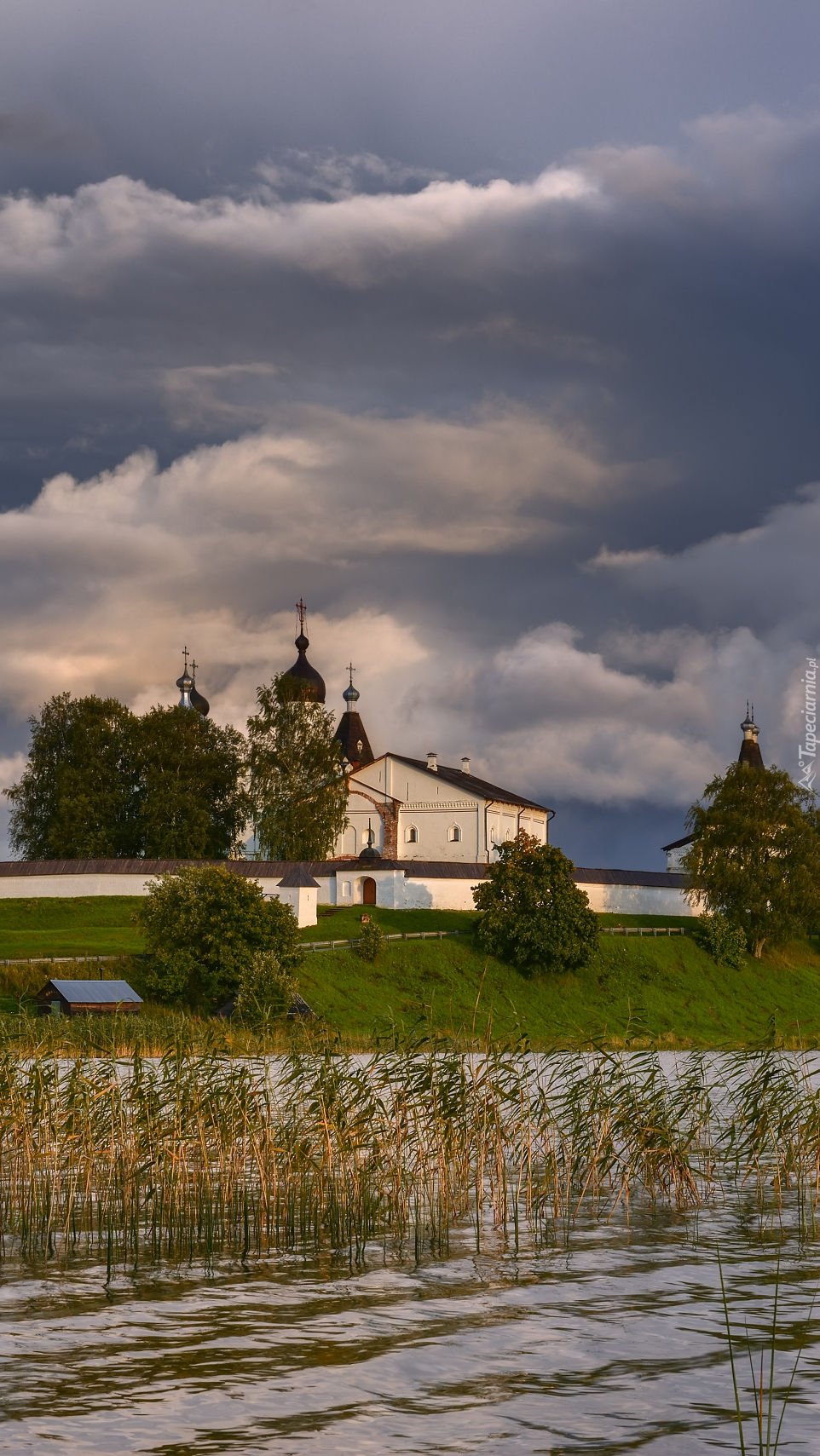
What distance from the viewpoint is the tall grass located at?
1262 centimetres

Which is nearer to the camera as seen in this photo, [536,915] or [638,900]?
[536,915]

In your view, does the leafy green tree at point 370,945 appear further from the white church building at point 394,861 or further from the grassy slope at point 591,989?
the white church building at point 394,861

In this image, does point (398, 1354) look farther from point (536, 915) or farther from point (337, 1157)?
point (536, 915)

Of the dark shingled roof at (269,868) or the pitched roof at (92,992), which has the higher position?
the dark shingled roof at (269,868)

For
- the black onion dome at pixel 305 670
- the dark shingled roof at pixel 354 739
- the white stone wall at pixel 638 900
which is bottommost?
the white stone wall at pixel 638 900

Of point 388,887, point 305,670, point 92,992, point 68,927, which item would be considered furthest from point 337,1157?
point 305,670

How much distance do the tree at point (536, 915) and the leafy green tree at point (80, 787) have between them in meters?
22.8

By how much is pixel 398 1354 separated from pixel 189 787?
6846 cm

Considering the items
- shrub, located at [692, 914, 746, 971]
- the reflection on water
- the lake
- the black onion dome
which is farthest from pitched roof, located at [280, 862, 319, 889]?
the reflection on water

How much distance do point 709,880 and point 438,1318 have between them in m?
60.3

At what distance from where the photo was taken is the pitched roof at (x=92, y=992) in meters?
38.7

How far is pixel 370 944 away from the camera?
54781mm

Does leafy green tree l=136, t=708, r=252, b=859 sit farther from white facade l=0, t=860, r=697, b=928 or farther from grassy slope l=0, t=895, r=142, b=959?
grassy slope l=0, t=895, r=142, b=959

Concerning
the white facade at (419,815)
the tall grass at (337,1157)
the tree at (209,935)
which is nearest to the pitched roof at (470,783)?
the white facade at (419,815)
